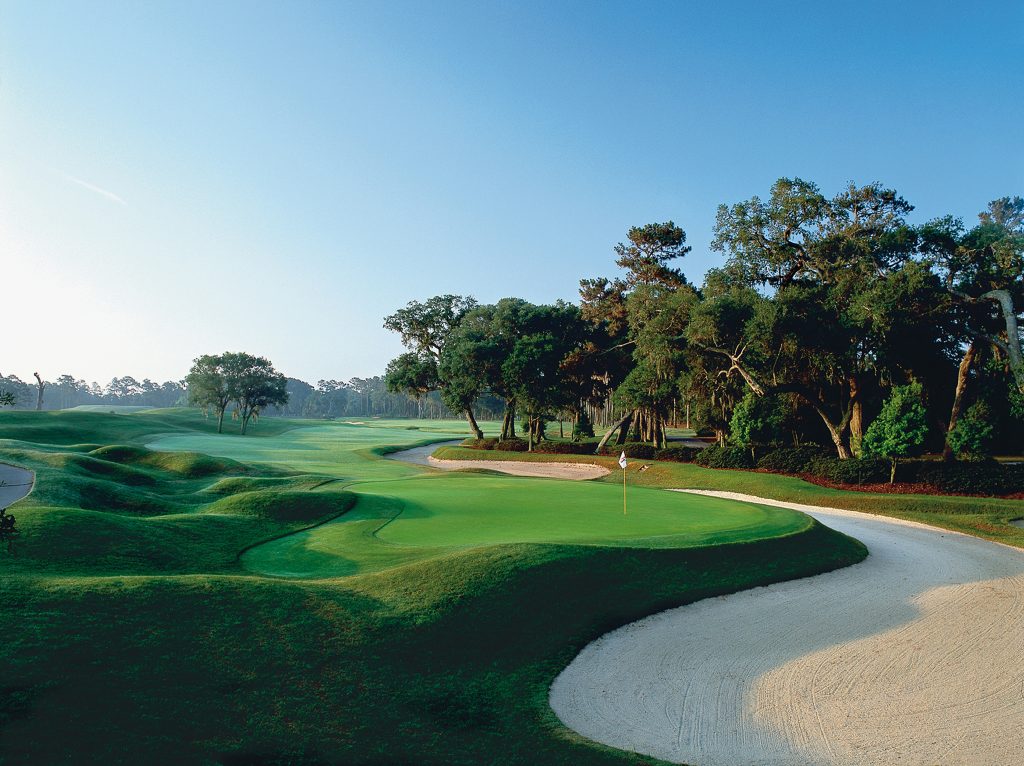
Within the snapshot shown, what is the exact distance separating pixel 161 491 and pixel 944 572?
83.4 ft

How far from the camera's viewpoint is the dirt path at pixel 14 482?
1633 cm

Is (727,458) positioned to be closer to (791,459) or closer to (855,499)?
(791,459)

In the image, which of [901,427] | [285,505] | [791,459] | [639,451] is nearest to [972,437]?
[901,427]

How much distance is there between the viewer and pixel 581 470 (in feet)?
141

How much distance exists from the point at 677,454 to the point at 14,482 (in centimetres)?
3329

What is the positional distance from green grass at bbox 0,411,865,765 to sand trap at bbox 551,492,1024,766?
76 centimetres

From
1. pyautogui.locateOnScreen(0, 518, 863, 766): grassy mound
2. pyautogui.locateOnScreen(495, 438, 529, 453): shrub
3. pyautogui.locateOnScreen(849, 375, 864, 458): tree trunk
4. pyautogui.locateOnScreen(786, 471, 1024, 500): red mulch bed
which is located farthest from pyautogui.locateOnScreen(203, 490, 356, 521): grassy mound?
pyautogui.locateOnScreen(495, 438, 529, 453): shrub

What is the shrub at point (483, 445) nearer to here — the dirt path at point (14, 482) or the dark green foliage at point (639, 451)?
the dark green foliage at point (639, 451)

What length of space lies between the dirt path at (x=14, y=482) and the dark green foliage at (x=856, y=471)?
103 feet

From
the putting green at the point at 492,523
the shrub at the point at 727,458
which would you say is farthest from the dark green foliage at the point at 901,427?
the putting green at the point at 492,523

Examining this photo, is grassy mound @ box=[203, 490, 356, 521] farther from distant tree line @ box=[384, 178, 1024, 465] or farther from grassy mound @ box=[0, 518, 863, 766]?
distant tree line @ box=[384, 178, 1024, 465]

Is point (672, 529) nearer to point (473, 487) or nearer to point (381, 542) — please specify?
point (381, 542)

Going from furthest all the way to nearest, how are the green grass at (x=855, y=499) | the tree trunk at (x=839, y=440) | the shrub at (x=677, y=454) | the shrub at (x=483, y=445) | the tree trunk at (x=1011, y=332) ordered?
the shrub at (x=483, y=445) < the shrub at (x=677, y=454) < the tree trunk at (x=839, y=440) < the tree trunk at (x=1011, y=332) < the green grass at (x=855, y=499)

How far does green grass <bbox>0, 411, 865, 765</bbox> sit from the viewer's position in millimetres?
6852
